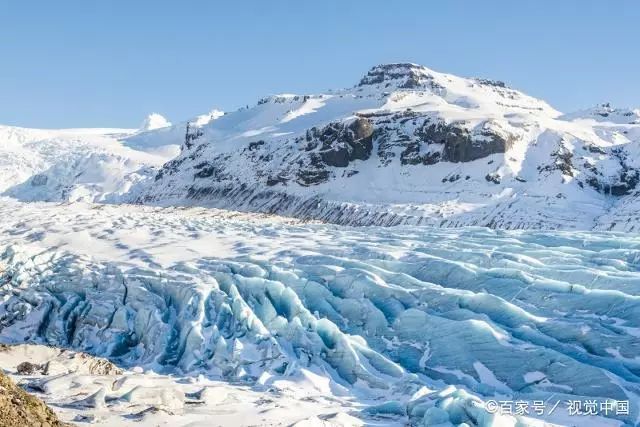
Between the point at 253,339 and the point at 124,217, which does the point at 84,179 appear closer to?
the point at 124,217

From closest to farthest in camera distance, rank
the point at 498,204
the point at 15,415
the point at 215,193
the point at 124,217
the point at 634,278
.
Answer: the point at 15,415
the point at 634,278
the point at 124,217
the point at 498,204
the point at 215,193

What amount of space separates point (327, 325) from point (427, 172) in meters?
81.9

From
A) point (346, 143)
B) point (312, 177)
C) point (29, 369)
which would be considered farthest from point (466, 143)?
point (29, 369)

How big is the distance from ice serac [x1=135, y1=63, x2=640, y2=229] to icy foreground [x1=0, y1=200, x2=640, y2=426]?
53.7 metres

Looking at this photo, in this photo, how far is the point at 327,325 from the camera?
22453 millimetres

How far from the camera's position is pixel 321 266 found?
27531mm

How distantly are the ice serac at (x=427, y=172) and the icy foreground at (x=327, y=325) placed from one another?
5369 cm

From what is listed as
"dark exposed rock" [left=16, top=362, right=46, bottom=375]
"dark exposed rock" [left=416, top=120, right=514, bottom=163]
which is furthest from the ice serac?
"dark exposed rock" [left=16, top=362, right=46, bottom=375]

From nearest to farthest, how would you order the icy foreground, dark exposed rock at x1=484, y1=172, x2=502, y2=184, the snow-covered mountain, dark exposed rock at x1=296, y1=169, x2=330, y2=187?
the icy foreground → the snow-covered mountain → dark exposed rock at x1=484, y1=172, x2=502, y2=184 → dark exposed rock at x1=296, y1=169, x2=330, y2=187

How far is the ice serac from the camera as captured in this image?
86.5 metres

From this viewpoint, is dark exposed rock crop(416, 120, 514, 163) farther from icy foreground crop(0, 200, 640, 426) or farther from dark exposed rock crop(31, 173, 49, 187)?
dark exposed rock crop(31, 173, 49, 187)

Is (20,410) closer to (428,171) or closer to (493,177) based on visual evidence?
(493,177)

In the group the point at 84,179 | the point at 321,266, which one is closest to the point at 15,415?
the point at 321,266

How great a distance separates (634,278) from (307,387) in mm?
12325
